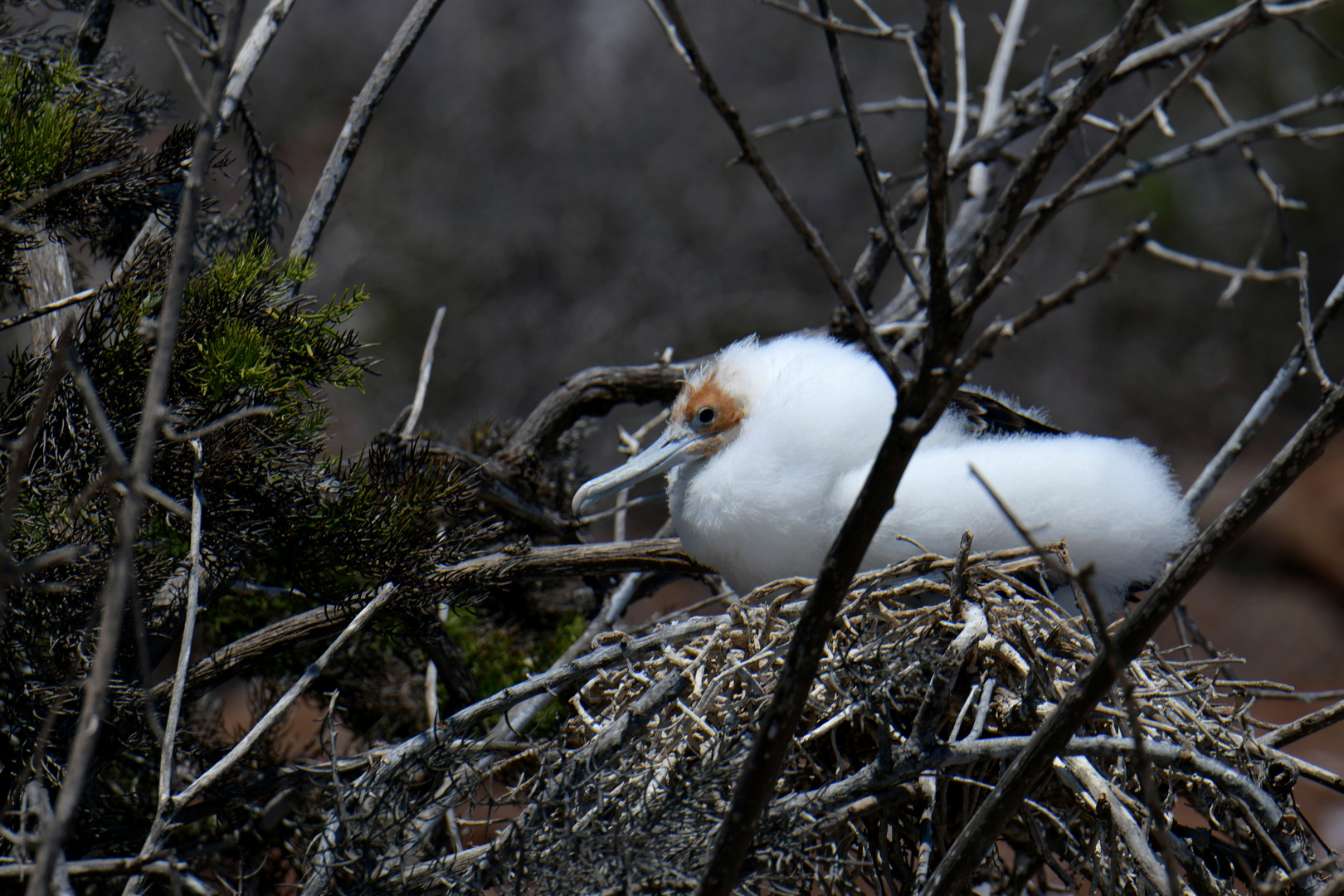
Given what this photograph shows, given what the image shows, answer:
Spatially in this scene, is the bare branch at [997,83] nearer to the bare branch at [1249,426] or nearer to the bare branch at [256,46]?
the bare branch at [1249,426]

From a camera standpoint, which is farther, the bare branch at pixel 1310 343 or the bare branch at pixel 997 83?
the bare branch at pixel 997 83

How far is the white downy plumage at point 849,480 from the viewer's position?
174 centimetres

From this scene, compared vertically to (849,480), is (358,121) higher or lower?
higher

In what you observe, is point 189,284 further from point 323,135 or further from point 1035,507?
point 323,135

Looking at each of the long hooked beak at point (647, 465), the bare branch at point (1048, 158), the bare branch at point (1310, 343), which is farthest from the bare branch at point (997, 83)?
the bare branch at point (1048, 158)

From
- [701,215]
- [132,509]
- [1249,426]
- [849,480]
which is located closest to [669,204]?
[701,215]

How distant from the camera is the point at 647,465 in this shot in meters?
2.08

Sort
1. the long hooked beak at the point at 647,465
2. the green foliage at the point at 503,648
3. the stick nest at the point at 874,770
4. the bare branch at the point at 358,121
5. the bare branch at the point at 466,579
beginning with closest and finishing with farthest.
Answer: the stick nest at the point at 874,770
the bare branch at the point at 466,579
the bare branch at the point at 358,121
the long hooked beak at the point at 647,465
the green foliage at the point at 503,648

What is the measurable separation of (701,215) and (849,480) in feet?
18.1

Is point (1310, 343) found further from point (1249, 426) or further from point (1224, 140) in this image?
point (1224, 140)

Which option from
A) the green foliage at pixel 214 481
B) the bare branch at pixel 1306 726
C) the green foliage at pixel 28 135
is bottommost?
the bare branch at pixel 1306 726

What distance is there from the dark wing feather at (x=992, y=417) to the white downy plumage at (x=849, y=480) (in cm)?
1

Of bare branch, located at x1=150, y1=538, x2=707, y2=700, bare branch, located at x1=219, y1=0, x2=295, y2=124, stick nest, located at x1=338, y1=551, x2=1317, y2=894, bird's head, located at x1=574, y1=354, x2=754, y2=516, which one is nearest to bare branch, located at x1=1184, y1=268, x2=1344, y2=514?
stick nest, located at x1=338, y1=551, x2=1317, y2=894

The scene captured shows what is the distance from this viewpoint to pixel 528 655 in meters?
Answer: 2.36
